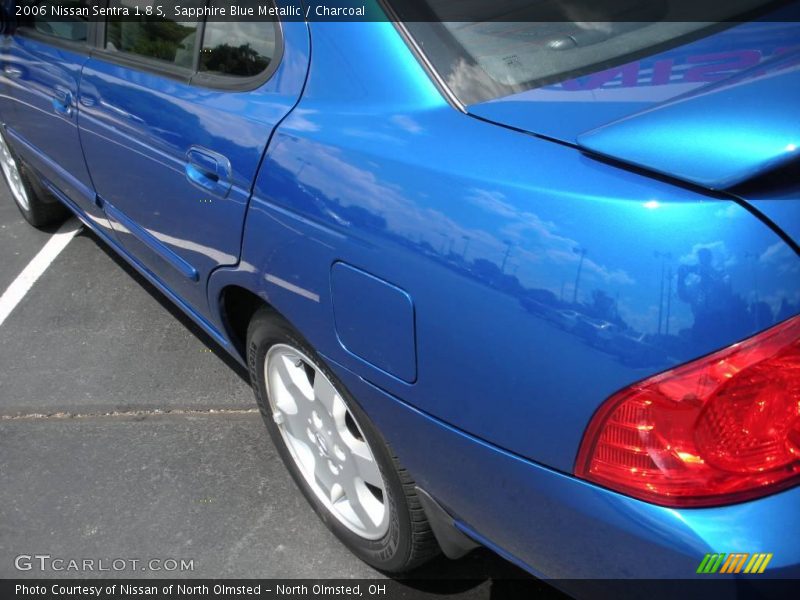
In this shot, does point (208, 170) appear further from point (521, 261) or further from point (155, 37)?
point (521, 261)

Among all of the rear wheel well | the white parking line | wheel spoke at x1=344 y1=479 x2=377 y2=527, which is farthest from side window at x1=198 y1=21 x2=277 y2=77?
the white parking line

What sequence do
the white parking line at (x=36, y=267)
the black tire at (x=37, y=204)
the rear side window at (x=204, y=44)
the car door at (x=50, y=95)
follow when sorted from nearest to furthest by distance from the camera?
the rear side window at (x=204, y=44) → the car door at (x=50, y=95) → the white parking line at (x=36, y=267) → the black tire at (x=37, y=204)

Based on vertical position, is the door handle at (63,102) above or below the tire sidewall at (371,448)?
above

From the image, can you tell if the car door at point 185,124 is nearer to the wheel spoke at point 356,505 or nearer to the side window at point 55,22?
the side window at point 55,22

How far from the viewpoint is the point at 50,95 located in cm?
300

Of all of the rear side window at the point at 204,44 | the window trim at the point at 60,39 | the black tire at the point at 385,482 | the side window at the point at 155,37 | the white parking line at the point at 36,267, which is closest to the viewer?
the black tire at the point at 385,482

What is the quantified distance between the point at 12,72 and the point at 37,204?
1.11m

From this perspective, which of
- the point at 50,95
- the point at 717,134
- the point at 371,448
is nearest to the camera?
the point at 717,134

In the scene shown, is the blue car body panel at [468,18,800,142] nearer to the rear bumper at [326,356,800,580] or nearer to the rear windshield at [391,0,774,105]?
the rear windshield at [391,0,774,105]

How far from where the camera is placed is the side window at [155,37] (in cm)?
217

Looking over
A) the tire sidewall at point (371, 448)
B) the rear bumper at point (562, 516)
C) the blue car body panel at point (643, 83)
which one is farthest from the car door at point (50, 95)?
the blue car body panel at point (643, 83)

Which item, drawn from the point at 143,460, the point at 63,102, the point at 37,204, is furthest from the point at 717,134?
the point at 37,204

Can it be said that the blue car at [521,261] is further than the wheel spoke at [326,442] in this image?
No

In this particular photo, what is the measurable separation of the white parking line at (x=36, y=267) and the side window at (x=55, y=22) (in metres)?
1.28
